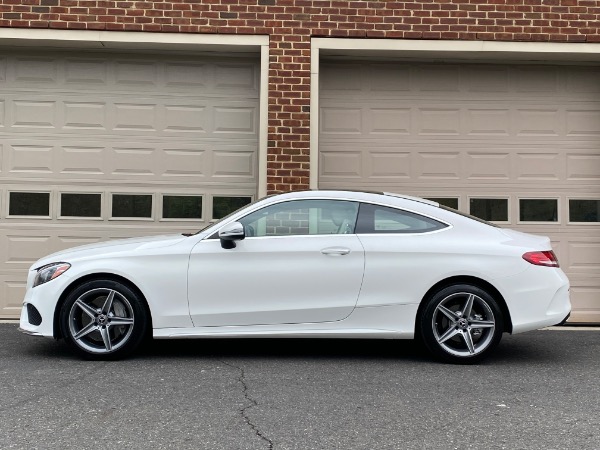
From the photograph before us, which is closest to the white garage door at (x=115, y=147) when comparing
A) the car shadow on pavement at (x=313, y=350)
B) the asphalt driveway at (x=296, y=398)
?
the car shadow on pavement at (x=313, y=350)

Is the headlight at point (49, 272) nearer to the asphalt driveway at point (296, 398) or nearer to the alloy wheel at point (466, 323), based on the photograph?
the asphalt driveway at point (296, 398)

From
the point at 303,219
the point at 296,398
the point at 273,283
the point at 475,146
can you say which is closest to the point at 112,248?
the point at 273,283

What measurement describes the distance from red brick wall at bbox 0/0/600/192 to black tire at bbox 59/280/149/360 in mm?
2974

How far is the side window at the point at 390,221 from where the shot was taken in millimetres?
6023

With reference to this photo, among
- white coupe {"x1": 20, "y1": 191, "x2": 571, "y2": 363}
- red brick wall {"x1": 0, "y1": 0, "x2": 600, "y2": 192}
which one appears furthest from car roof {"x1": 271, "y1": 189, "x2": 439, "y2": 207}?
red brick wall {"x1": 0, "y1": 0, "x2": 600, "y2": 192}

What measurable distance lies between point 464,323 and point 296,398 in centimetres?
181

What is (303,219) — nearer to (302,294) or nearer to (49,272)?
(302,294)

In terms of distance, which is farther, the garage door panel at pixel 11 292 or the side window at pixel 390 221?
the garage door panel at pixel 11 292

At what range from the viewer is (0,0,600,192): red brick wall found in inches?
329

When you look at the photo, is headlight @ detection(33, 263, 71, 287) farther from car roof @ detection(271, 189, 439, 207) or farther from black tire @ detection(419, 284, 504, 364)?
black tire @ detection(419, 284, 504, 364)

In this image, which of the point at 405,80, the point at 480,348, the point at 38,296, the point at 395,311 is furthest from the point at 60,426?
the point at 405,80

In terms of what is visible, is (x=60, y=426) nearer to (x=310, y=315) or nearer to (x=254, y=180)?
(x=310, y=315)

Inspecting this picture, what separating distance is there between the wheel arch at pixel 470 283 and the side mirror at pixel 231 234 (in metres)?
1.64

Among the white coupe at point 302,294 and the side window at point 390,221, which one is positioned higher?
the side window at point 390,221
